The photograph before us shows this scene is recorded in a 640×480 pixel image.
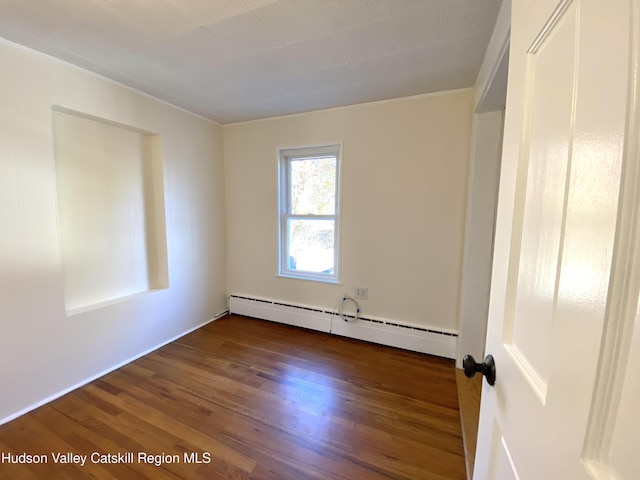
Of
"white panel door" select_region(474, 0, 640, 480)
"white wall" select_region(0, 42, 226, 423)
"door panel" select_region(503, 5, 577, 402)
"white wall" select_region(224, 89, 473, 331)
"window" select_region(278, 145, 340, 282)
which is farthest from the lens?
"window" select_region(278, 145, 340, 282)

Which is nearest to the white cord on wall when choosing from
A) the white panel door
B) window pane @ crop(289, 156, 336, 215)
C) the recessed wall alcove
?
window pane @ crop(289, 156, 336, 215)

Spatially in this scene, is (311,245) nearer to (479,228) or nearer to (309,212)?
(309,212)

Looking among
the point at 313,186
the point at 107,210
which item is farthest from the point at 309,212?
the point at 107,210

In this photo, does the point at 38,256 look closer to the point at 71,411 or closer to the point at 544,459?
the point at 71,411

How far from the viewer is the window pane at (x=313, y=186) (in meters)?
2.91

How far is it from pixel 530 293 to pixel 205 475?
5.55 feet

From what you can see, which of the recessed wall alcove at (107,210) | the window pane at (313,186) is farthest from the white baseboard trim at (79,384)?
the window pane at (313,186)

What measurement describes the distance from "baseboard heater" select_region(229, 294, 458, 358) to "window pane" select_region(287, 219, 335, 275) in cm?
47

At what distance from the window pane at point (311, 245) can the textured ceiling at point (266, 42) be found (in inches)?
52.0

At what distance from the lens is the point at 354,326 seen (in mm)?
2807

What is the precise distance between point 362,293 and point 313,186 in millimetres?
1289

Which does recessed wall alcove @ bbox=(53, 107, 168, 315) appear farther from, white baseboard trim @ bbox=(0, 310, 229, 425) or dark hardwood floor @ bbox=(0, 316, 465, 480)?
dark hardwood floor @ bbox=(0, 316, 465, 480)

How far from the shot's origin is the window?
2.91 metres

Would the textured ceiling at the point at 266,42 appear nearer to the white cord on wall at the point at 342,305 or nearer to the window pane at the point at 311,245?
the window pane at the point at 311,245
